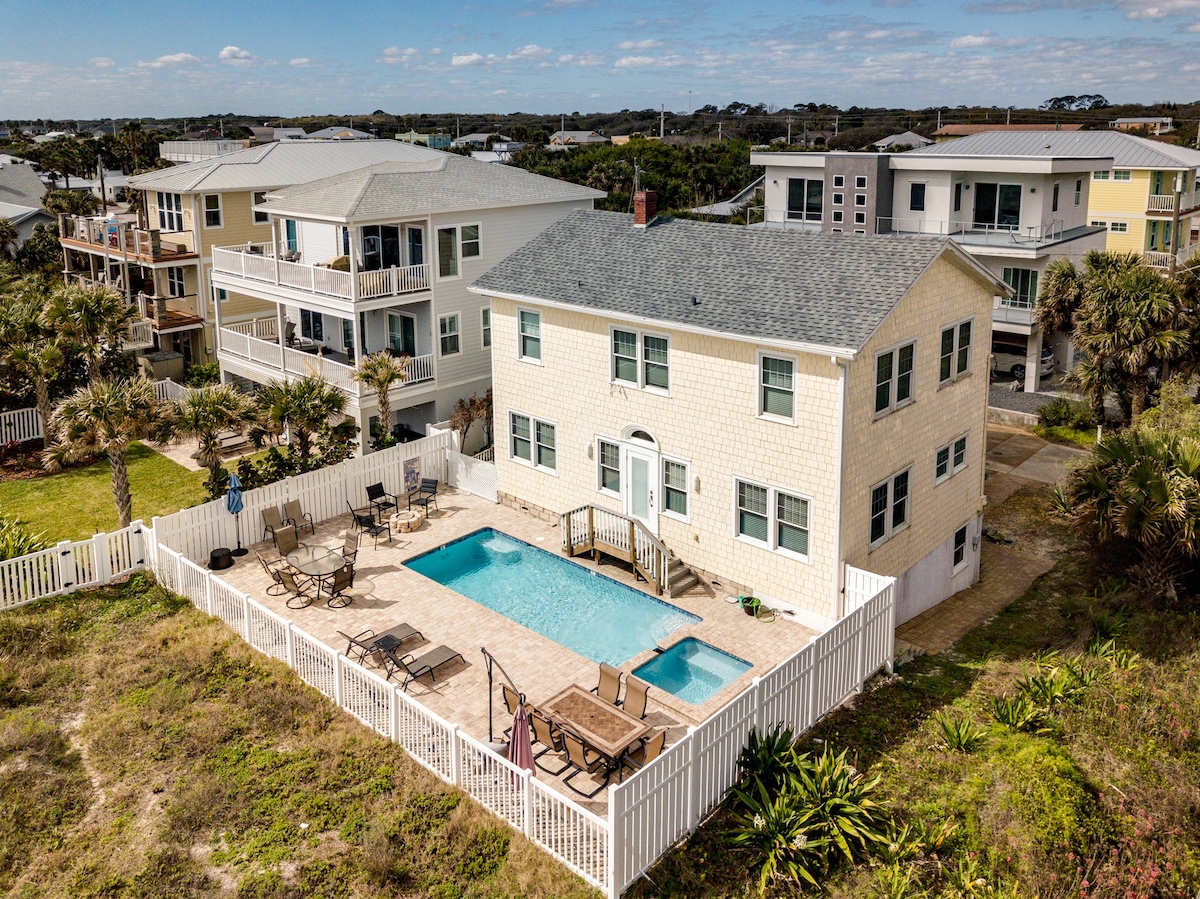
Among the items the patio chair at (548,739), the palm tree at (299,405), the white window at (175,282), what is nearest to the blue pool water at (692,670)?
the patio chair at (548,739)

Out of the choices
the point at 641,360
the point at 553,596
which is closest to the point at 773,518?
the point at 641,360

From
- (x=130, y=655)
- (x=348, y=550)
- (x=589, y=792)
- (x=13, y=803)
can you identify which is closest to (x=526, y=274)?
(x=348, y=550)

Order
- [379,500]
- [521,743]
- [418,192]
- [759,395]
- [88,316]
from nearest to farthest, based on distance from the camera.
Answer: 1. [521,743]
2. [759,395]
3. [379,500]
4. [88,316]
5. [418,192]

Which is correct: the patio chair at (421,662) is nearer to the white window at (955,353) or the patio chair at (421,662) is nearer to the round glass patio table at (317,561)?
the round glass patio table at (317,561)

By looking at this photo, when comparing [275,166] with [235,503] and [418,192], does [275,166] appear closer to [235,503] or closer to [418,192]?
[418,192]

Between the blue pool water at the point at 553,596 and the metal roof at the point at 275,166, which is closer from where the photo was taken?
the blue pool water at the point at 553,596
